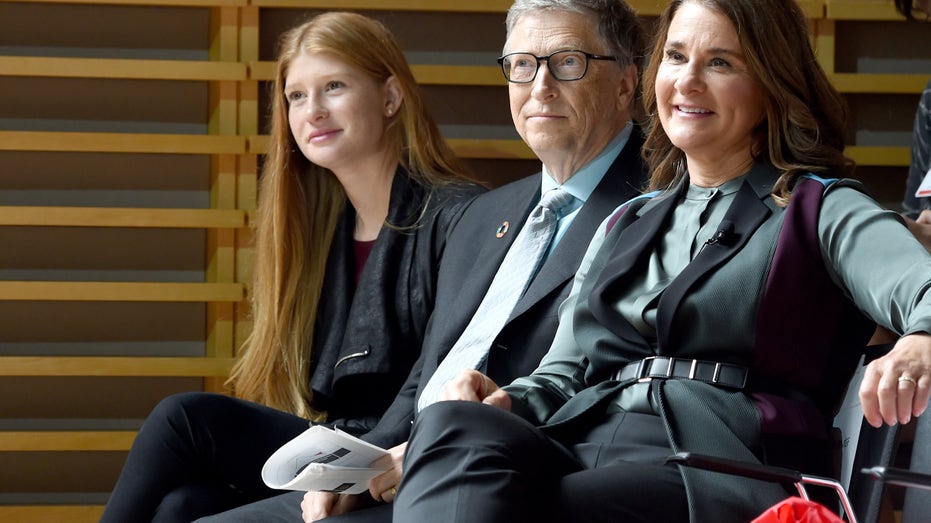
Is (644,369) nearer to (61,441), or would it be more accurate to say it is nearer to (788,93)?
(788,93)

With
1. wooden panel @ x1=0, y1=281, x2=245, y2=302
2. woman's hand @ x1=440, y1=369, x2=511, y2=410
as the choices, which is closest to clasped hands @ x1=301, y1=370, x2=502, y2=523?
woman's hand @ x1=440, y1=369, x2=511, y2=410

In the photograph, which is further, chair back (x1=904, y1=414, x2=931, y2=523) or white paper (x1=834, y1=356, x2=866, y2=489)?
white paper (x1=834, y1=356, x2=866, y2=489)

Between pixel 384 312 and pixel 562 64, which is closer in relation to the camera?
pixel 562 64

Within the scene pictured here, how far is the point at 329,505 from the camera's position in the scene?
195 centimetres

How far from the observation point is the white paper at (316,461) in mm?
1728

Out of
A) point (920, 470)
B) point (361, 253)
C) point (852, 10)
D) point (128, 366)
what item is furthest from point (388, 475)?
point (852, 10)

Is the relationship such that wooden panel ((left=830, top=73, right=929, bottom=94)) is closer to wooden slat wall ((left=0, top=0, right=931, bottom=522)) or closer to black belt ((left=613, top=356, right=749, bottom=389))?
wooden slat wall ((left=0, top=0, right=931, bottom=522))

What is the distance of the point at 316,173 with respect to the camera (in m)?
2.88

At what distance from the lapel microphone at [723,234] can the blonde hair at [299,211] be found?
106 centimetres

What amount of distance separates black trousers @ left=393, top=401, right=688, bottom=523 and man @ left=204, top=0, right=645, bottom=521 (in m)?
0.59

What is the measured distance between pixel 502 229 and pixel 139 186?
110 centimetres

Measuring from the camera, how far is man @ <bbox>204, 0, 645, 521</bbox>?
7.29ft

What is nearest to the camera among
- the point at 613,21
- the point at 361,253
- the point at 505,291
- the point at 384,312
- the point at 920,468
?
the point at 920,468

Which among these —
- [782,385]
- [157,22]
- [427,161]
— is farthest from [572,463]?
[157,22]
